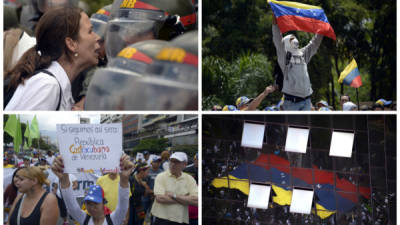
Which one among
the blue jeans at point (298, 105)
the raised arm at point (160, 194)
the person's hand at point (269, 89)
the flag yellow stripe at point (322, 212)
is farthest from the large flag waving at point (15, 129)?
the flag yellow stripe at point (322, 212)

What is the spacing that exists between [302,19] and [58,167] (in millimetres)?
2132

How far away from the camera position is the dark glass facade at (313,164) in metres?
4.04

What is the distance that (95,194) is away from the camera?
4121 mm

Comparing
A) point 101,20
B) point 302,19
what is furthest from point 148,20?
point 302,19

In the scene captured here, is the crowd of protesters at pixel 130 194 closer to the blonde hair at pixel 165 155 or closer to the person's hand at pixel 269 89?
the blonde hair at pixel 165 155

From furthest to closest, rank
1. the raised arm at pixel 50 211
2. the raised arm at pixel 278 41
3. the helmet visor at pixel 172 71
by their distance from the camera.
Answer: the raised arm at pixel 50 211, the raised arm at pixel 278 41, the helmet visor at pixel 172 71

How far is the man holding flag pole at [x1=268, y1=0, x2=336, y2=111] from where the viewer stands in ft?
13.2

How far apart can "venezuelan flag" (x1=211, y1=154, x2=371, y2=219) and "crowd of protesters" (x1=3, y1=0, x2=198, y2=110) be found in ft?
2.09

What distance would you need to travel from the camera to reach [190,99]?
4062 millimetres

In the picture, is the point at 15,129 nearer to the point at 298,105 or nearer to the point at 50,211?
the point at 50,211

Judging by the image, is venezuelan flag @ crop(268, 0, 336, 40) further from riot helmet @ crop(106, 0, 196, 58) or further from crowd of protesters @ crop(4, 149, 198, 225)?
crowd of protesters @ crop(4, 149, 198, 225)

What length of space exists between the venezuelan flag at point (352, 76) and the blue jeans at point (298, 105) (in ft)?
0.93

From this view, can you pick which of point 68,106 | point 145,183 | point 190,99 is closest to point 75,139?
point 68,106

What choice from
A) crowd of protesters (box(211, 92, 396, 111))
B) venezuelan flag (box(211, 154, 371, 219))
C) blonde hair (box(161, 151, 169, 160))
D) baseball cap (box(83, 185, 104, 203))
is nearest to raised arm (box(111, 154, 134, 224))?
baseball cap (box(83, 185, 104, 203))
